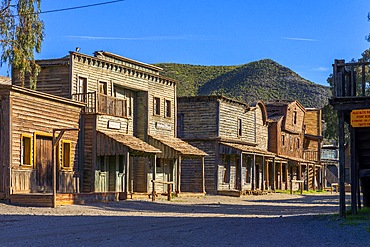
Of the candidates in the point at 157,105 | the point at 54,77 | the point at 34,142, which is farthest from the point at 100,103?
the point at 157,105

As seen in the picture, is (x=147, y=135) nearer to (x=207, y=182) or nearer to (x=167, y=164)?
(x=167, y=164)

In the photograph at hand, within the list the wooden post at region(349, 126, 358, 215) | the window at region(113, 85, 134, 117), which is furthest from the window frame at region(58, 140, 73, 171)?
the wooden post at region(349, 126, 358, 215)

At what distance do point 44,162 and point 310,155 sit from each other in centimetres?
4213

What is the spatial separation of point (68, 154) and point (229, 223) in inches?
580

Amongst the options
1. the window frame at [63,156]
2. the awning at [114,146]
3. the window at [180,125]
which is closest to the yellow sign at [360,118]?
the awning at [114,146]

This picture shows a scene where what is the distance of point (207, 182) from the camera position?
4547cm

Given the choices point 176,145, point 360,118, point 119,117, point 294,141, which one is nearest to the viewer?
point 360,118

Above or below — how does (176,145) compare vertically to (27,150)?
above

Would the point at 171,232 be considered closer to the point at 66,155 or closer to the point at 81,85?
the point at 66,155

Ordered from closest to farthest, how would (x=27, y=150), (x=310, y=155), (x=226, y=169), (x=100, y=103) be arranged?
(x=27, y=150)
(x=100, y=103)
(x=226, y=169)
(x=310, y=155)

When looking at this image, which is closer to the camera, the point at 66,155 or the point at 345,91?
the point at 345,91

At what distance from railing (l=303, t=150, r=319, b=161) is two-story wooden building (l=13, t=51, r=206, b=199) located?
27.7 m

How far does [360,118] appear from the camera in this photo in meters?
18.8

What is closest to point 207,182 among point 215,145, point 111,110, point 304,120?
point 215,145
